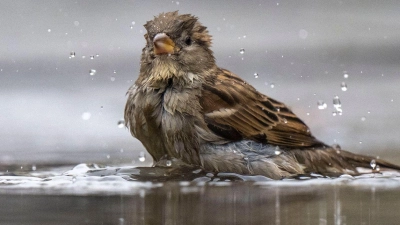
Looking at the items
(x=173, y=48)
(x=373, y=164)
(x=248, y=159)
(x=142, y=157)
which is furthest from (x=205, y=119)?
(x=142, y=157)

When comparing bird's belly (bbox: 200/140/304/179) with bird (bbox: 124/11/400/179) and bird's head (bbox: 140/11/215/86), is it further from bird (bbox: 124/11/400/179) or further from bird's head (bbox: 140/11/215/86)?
bird's head (bbox: 140/11/215/86)

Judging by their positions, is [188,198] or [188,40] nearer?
[188,198]

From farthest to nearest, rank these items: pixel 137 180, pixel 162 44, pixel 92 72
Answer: pixel 92 72 < pixel 162 44 < pixel 137 180

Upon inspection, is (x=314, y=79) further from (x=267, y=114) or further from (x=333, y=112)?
(x=267, y=114)

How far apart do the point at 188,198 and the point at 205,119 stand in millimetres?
968

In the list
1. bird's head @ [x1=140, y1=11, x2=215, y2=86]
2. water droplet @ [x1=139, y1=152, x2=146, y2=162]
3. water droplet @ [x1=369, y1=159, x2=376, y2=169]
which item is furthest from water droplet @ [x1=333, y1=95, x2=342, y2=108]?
bird's head @ [x1=140, y1=11, x2=215, y2=86]

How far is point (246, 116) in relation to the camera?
4.28 m

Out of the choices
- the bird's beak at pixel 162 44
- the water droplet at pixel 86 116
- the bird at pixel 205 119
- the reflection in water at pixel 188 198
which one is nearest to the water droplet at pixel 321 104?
the water droplet at pixel 86 116

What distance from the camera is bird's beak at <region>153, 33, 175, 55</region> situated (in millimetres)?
4020

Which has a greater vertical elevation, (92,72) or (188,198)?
(92,72)

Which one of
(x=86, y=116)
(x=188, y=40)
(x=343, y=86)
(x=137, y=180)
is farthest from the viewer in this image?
(x=343, y=86)

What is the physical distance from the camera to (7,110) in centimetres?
645

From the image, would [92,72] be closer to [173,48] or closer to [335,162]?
[173,48]

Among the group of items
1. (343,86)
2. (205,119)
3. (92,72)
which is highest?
(92,72)
